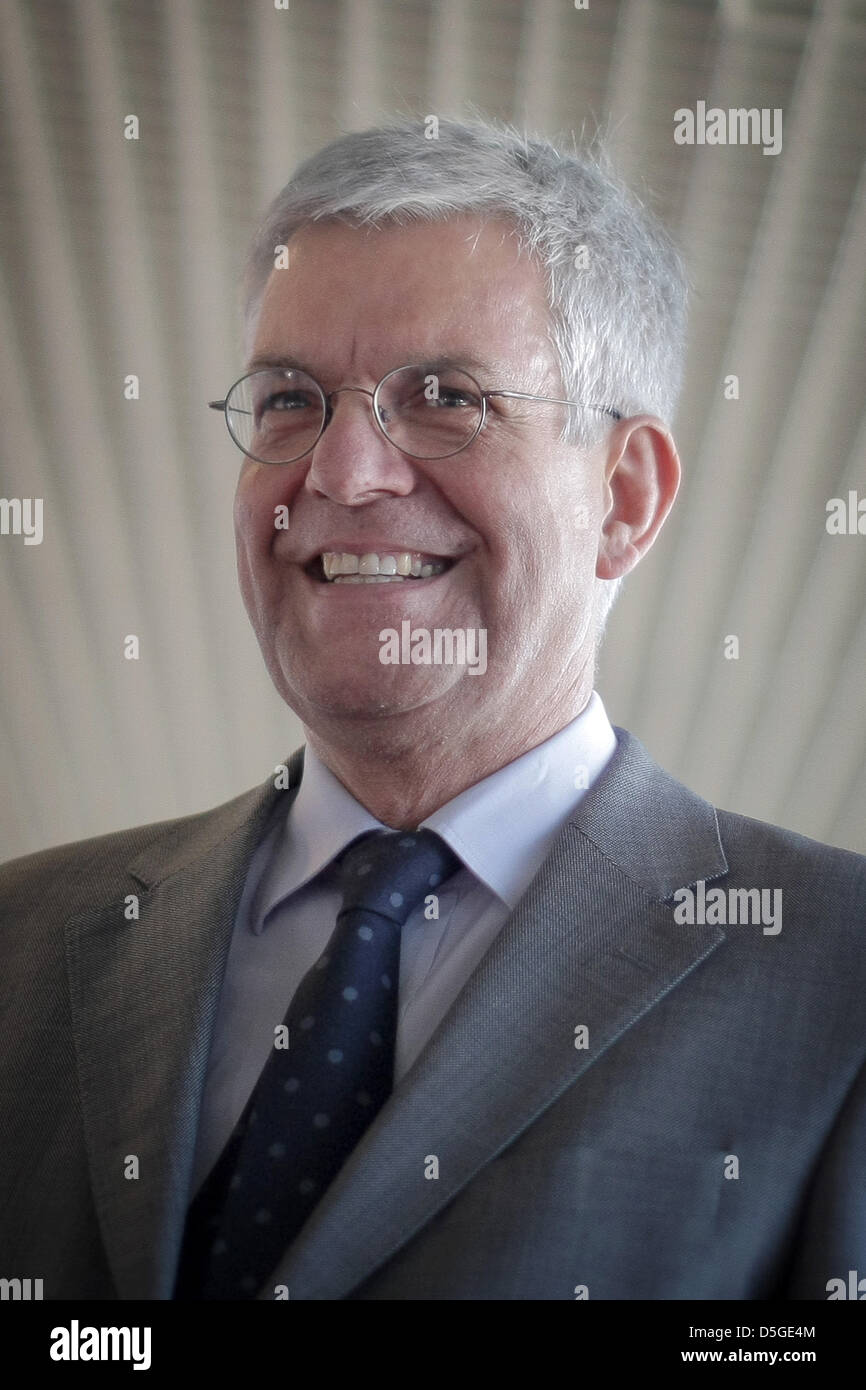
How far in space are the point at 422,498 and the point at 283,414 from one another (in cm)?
21

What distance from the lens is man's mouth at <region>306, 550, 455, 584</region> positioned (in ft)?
4.46

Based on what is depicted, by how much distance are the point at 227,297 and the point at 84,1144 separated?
1.56 meters

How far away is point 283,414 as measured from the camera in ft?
4.70

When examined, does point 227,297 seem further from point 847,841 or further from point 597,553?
point 847,841

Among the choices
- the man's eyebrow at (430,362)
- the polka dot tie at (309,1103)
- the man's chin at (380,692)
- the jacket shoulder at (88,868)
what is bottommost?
the polka dot tie at (309,1103)

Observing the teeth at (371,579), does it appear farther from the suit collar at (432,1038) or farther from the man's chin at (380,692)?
the suit collar at (432,1038)

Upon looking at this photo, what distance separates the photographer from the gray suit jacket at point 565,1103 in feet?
3.41

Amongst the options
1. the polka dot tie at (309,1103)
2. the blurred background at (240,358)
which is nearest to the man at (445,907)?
the polka dot tie at (309,1103)

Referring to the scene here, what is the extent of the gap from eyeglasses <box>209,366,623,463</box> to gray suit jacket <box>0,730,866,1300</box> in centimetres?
43

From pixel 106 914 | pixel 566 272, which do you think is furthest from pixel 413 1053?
pixel 566 272

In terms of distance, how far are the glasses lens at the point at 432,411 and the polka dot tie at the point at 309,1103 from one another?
47cm

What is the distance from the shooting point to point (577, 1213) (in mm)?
1048

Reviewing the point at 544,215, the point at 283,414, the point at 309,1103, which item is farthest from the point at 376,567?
the point at 309,1103

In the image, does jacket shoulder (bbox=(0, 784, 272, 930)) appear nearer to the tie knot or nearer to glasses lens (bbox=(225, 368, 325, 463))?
the tie knot
